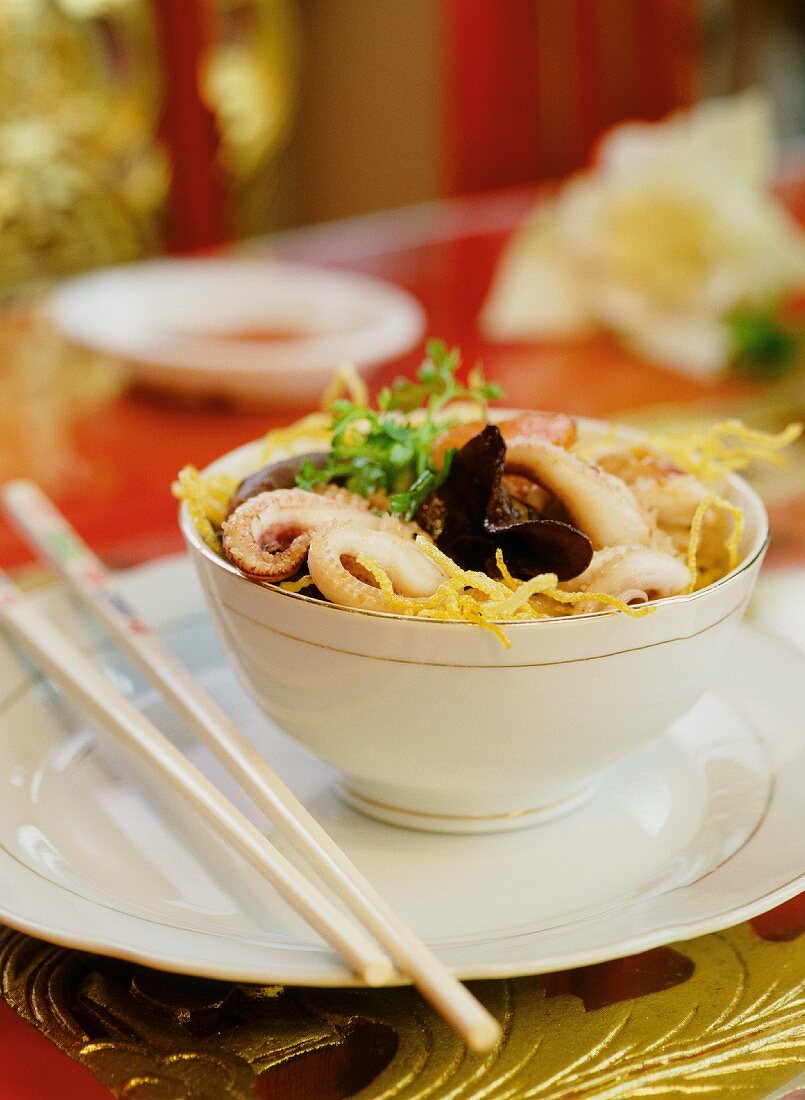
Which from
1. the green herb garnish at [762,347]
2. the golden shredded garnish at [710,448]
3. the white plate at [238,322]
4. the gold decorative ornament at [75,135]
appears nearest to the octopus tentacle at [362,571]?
the golden shredded garnish at [710,448]

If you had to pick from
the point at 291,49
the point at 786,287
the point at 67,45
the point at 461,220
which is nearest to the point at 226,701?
the point at 786,287

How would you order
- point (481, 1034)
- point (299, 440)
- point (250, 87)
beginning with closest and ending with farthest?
point (481, 1034)
point (299, 440)
point (250, 87)

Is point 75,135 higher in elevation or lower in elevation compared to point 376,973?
lower

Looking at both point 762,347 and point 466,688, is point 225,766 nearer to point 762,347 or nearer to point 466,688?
point 466,688

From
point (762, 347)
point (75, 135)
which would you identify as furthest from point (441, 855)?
point (75, 135)

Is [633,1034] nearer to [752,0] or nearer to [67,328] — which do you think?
[67,328]

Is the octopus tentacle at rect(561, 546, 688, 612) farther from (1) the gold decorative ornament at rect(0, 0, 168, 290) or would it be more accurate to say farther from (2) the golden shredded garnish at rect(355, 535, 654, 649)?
(1) the gold decorative ornament at rect(0, 0, 168, 290)

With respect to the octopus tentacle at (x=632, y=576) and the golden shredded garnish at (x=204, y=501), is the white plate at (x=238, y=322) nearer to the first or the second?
the golden shredded garnish at (x=204, y=501)
